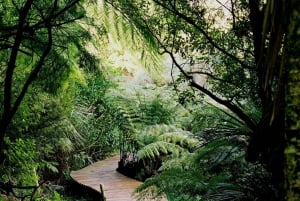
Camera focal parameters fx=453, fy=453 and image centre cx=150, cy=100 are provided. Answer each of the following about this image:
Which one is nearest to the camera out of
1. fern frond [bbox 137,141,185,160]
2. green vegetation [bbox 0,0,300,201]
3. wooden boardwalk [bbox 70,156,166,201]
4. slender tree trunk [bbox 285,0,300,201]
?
slender tree trunk [bbox 285,0,300,201]

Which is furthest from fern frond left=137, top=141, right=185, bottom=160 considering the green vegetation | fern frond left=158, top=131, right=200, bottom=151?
the green vegetation

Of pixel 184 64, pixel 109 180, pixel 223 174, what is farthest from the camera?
pixel 109 180

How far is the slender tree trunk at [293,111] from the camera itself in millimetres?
735

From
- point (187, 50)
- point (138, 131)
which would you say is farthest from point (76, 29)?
point (138, 131)

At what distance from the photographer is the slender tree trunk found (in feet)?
2.41

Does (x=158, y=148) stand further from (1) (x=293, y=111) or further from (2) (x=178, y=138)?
(1) (x=293, y=111)

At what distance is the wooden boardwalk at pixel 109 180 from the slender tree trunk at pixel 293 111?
4527mm

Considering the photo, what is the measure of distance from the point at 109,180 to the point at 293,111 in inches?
231

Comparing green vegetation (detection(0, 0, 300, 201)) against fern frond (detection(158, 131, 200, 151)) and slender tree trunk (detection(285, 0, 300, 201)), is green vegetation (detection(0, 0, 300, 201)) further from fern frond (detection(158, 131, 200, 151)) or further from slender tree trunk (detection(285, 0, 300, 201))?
fern frond (detection(158, 131, 200, 151))

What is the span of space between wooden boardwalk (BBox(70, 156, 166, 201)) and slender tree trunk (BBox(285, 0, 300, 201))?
4527 millimetres

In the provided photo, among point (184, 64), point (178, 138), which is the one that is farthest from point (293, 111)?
point (178, 138)

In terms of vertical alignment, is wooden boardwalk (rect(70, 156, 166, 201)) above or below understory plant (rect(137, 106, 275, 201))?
below

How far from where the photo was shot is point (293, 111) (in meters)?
0.74

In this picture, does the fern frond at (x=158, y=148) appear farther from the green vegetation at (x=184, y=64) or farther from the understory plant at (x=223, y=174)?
the understory plant at (x=223, y=174)
